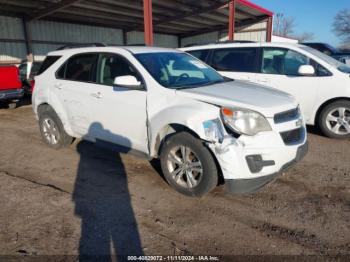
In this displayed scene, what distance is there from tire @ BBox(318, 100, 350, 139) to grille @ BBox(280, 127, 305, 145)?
2447 millimetres

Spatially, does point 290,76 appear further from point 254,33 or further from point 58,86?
point 254,33

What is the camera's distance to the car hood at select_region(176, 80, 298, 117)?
331 centimetres

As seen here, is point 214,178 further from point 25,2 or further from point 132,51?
point 25,2

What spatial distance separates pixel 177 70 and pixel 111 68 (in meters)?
0.97

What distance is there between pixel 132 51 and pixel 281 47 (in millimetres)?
3430

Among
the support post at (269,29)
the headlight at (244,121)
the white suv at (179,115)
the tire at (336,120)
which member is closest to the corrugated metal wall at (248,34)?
the support post at (269,29)

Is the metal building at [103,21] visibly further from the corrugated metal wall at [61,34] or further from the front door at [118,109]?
the front door at [118,109]

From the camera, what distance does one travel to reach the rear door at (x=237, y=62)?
21.4 feet

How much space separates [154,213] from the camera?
11.0 ft

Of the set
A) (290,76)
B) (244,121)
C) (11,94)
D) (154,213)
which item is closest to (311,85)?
(290,76)

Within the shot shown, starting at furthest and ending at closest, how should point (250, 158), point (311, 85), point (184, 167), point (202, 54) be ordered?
point (202, 54), point (311, 85), point (184, 167), point (250, 158)

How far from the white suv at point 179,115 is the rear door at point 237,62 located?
6.85 feet

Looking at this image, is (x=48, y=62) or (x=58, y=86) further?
(x=48, y=62)

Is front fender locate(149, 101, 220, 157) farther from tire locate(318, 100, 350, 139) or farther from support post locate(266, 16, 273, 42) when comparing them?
support post locate(266, 16, 273, 42)
